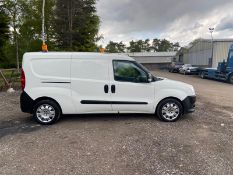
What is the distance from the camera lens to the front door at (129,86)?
6223 millimetres

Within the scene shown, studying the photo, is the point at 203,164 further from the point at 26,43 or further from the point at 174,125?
the point at 26,43

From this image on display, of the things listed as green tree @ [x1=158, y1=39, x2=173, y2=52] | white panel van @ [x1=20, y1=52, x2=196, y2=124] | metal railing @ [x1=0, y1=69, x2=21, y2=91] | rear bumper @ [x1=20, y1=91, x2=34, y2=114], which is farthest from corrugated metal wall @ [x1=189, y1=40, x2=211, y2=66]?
green tree @ [x1=158, y1=39, x2=173, y2=52]

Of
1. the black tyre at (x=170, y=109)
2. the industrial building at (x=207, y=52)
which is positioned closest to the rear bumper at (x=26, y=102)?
the black tyre at (x=170, y=109)

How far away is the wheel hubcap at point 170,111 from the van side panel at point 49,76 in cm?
267

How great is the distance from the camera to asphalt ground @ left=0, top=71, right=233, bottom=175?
383cm

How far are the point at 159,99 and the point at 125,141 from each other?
6.25 ft

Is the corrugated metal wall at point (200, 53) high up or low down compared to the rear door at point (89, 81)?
up

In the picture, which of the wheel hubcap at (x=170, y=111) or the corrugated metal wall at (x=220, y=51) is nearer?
the wheel hubcap at (x=170, y=111)

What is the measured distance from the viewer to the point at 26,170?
3.73m

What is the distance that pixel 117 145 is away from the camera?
188 inches

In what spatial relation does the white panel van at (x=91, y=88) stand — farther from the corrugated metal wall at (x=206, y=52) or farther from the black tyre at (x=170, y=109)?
the corrugated metal wall at (x=206, y=52)

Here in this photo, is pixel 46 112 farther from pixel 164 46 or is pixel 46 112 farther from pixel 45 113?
pixel 164 46

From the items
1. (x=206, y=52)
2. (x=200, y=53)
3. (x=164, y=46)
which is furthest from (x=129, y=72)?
(x=164, y=46)

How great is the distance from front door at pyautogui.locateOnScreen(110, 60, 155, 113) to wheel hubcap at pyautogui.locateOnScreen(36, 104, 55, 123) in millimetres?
1718
